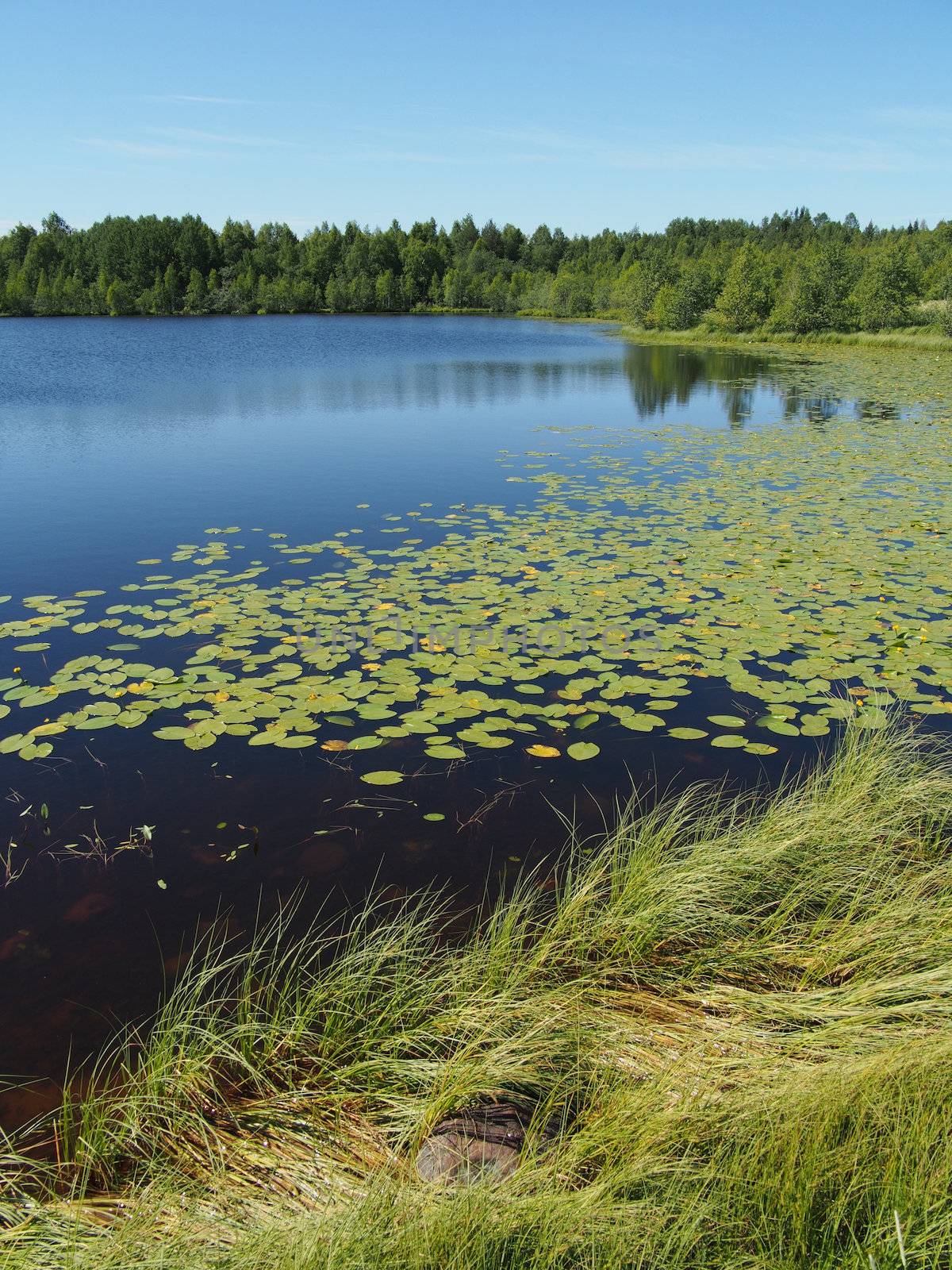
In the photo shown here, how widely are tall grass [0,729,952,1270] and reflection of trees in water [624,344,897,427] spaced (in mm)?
13668

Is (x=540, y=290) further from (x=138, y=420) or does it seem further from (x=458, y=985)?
(x=458, y=985)

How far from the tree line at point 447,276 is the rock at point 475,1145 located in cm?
4304

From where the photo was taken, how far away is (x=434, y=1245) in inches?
65.3

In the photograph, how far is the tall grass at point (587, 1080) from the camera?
1.70 m

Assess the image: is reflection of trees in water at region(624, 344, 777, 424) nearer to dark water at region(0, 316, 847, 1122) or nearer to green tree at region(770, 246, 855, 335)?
dark water at region(0, 316, 847, 1122)

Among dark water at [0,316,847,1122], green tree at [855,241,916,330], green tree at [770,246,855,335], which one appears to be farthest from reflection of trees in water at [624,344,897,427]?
green tree at [855,241,916,330]

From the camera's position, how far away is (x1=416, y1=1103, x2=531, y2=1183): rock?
196cm

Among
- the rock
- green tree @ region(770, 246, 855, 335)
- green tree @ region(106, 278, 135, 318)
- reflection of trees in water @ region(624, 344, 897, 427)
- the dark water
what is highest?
green tree @ region(106, 278, 135, 318)

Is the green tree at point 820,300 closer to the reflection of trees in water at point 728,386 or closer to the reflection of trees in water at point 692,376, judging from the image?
the reflection of trees in water at point 692,376

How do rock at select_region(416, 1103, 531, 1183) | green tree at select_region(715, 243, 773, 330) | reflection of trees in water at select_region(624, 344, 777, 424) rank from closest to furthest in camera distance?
rock at select_region(416, 1103, 531, 1183), reflection of trees in water at select_region(624, 344, 777, 424), green tree at select_region(715, 243, 773, 330)

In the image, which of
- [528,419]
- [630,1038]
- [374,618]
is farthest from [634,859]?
[528,419]

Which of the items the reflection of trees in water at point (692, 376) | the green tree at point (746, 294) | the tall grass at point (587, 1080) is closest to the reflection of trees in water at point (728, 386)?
the reflection of trees in water at point (692, 376)

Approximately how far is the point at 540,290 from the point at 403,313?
14420 mm

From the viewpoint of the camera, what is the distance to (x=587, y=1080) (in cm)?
229
